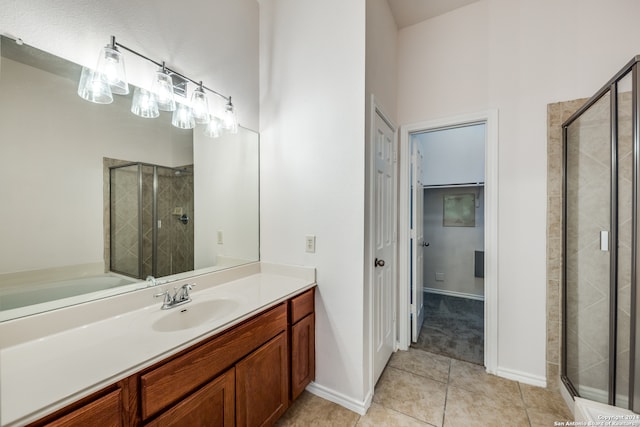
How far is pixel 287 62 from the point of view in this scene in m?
1.86

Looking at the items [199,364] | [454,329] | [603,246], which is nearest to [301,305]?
[199,364]

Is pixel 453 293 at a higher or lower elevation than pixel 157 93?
lower

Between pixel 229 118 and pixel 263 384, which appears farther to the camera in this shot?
pixel 229 118

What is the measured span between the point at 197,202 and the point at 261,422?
1302 millimetres

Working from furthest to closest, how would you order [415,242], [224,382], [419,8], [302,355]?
[415,242], [419,8], [302,355], [224,382]

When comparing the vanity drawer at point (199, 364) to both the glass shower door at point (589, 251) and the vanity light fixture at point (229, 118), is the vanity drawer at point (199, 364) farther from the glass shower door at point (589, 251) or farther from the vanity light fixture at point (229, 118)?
the glass shower door at point (589, 251)

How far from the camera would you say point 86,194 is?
1.13 meters

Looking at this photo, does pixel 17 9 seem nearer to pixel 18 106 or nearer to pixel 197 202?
pixel 18 106

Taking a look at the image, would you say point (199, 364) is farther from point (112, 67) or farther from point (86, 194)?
point (112, 67)

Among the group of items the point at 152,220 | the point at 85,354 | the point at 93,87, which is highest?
the point at 93,87

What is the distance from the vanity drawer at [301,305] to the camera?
1.50 meters

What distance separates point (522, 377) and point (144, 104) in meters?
3.12

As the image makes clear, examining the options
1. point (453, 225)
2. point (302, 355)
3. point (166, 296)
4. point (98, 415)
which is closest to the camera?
point (98, 415)

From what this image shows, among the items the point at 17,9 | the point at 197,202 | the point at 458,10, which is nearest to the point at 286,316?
the point at 197,202
